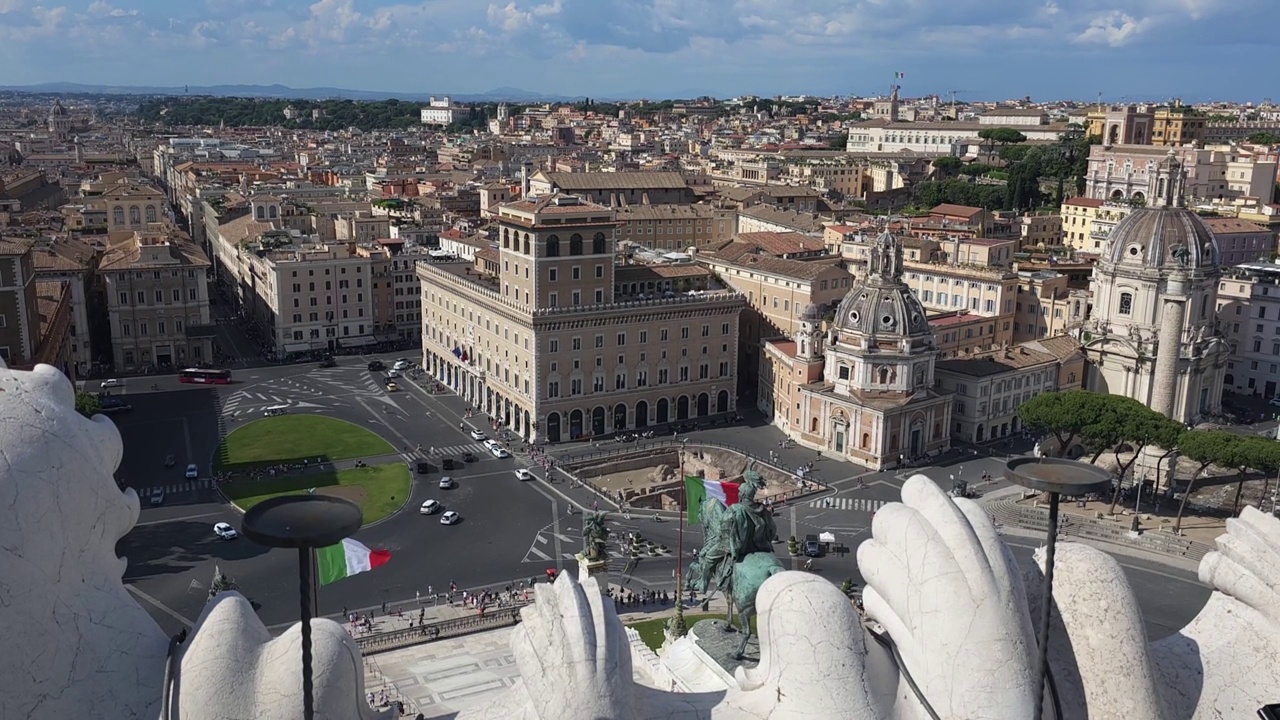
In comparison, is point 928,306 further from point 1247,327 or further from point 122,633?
point 122,633

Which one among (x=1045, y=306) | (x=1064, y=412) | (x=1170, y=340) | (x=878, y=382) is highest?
(x=1045, y=306)

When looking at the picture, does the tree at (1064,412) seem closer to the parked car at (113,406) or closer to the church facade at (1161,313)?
the church facade at (1161,313)

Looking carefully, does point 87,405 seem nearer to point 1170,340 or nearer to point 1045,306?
point 1170,340

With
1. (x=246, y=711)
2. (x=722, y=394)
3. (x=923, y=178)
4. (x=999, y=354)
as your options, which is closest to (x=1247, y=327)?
(x=999, y=354)

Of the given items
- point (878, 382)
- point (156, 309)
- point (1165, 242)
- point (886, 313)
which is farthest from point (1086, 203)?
point (156, 309)

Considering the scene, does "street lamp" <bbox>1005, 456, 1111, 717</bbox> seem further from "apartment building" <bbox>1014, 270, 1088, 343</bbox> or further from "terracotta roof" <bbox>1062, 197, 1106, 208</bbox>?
"terracotta roof" <bbox>1062, 197, 1106, 208</bbox>

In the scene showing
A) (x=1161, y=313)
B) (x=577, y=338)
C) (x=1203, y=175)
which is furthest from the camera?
(x=1203, y=175)

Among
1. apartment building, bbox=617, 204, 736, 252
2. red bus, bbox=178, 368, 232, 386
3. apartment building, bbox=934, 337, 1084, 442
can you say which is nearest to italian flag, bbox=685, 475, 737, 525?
apartment building, bbox=934, 337, 1084, 442
